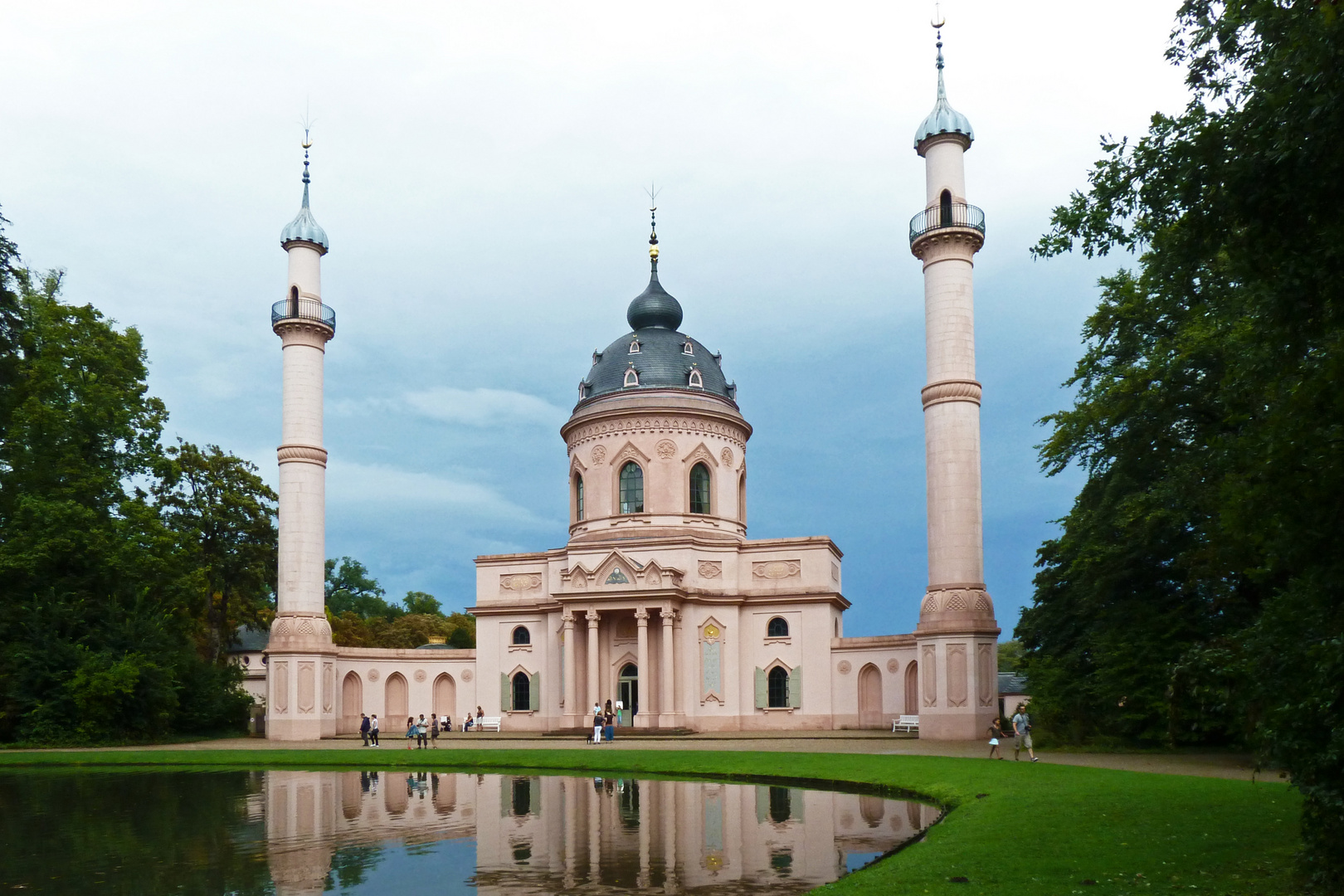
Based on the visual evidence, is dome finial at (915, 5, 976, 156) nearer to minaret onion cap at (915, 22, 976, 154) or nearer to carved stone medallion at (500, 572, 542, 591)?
minaret onion cap at (915, 22, 976, 154)

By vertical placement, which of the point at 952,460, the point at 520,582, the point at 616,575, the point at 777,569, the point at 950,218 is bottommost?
the point at 520,582

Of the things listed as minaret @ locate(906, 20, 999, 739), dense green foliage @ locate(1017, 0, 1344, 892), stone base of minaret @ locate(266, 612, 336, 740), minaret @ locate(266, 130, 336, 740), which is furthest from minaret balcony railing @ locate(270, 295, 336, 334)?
dense green foliage @ locate(1017, 0, 1344, 892)

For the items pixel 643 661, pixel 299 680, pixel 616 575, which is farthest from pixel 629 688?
pixel 299 680

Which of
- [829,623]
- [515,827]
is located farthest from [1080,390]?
[515,827]

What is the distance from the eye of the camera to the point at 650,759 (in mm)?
28125

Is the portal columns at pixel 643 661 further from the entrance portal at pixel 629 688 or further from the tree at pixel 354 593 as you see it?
the tree at pixel 354 593

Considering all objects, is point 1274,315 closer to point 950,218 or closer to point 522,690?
point 950,218

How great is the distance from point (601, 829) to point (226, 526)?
43.9 metres

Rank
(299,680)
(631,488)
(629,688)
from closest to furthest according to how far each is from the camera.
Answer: (299,680)
(629,688)
(631,488)

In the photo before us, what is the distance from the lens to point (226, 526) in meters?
55.5

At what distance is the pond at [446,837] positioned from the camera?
1252 cm

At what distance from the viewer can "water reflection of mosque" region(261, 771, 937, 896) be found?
12.7m

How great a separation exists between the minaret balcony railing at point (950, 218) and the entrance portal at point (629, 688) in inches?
801

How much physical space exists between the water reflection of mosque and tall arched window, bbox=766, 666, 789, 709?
23.8 m
